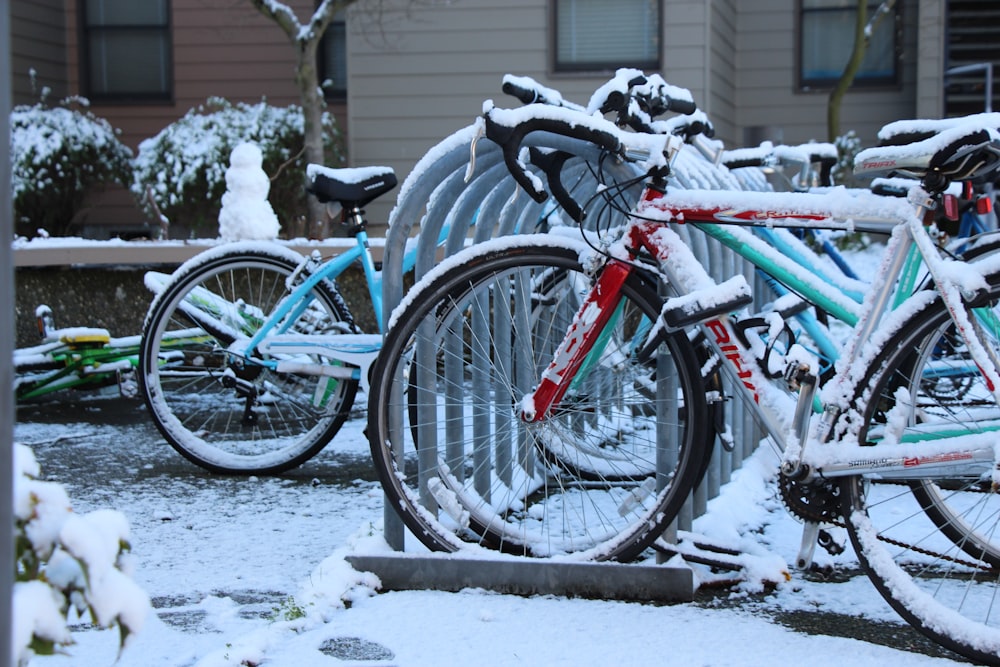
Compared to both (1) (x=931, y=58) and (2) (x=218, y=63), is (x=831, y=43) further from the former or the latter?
(2) (x=218, y=63)

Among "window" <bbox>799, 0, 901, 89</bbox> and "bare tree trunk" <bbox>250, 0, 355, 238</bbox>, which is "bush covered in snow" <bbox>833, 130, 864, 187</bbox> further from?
"bare tree trunk" <bbox>250, 0, 355, 238</bbox>

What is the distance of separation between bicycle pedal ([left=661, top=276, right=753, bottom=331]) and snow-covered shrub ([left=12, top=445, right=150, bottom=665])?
1694 mm

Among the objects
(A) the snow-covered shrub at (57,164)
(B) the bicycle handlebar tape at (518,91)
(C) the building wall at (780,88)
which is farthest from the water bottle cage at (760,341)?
(C) the building wall at (780,88)

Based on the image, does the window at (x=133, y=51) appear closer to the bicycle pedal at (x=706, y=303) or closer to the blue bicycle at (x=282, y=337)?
the blue bicycle at (x=282, y=337)

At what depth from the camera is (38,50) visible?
1192 cm

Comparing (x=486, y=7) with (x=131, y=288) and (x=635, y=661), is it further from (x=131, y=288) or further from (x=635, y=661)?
(x=635, y=661)

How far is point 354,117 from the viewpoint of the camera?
10859mm

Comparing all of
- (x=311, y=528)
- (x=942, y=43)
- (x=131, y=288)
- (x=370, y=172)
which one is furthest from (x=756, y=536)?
(x=942, y=43)

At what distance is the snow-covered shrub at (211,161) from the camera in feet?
32.8

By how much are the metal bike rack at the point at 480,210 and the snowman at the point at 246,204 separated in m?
2.31

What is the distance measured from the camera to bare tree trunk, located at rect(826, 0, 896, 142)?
11023 millimetres

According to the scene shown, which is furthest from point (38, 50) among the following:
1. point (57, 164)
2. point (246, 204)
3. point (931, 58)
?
point (931, 58)

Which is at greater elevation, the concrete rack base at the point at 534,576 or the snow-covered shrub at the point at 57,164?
the snow-covered shrub at the point at 57,164

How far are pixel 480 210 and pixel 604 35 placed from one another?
7240 mm
